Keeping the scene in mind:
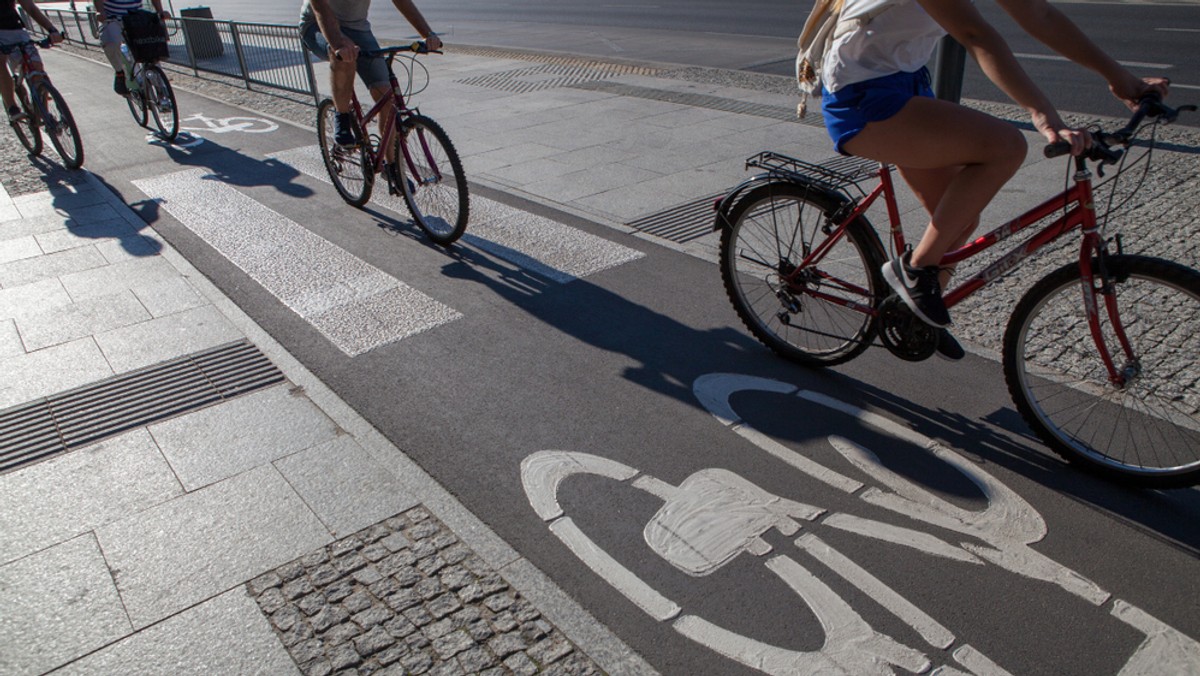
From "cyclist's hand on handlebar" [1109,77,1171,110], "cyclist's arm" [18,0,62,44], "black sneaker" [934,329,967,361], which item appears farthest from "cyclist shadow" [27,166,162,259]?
"cyclist's hand on handlebar" [1109,77,1171,110]

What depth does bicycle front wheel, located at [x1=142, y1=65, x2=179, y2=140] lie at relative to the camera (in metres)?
9.66

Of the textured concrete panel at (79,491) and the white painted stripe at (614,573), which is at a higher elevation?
the textured concrete panel at (79,491)

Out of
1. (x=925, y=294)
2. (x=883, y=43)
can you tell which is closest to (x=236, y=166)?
(x=883, y=43)

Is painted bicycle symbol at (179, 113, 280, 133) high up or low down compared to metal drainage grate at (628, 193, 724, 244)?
up

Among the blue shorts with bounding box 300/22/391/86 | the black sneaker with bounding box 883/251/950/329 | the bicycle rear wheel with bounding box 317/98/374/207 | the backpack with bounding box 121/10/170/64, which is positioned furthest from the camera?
the backpack with bounding box 121/10/170/64

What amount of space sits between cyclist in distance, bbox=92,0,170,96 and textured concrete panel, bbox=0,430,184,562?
319 inches

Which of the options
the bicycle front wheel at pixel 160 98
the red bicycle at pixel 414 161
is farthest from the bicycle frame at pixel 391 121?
the bicycle front wheel at pixel 160 98

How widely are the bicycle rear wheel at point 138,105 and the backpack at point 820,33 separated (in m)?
8.90

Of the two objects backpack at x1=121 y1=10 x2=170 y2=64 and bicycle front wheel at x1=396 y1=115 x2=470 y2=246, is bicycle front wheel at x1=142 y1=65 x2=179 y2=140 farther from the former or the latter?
bicycle front wheel at x1=396 y1=115 x2=470 y2=246

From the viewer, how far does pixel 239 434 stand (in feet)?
13.1

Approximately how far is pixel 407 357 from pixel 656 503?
1.87 metres

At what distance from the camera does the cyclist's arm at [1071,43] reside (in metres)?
2.90

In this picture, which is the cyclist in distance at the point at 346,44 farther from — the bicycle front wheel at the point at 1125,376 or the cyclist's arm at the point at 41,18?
the bicycle front wheel at the point at 1125,376

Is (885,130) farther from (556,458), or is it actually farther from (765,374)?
(556,458)
